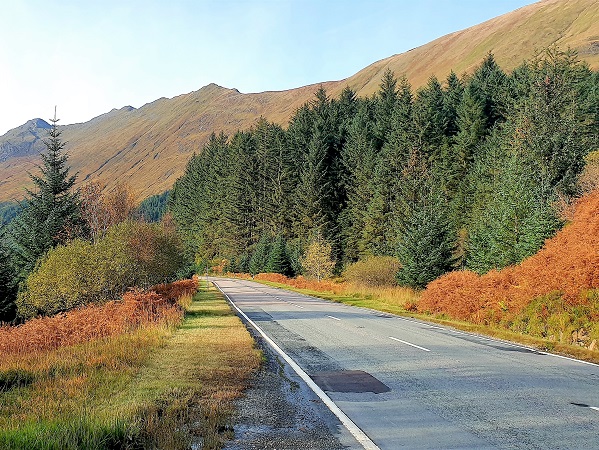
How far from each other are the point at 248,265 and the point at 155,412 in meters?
72.6

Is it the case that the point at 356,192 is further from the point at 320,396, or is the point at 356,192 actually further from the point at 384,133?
the point at 320,396

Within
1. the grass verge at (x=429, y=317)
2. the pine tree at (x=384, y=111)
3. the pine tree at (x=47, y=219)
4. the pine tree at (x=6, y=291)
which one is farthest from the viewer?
the pine tree at (x=384, y=111)

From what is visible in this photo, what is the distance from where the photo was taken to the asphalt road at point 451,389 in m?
5.95

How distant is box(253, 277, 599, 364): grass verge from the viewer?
12.9 metres

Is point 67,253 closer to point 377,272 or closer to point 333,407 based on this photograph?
point 333,407

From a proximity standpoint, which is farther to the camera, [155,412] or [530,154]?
[530,154]

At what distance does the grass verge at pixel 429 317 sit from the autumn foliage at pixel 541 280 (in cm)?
88

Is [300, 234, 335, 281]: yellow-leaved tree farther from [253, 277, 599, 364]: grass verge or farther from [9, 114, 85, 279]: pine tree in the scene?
[9, 114, 85, 279]: pine tree

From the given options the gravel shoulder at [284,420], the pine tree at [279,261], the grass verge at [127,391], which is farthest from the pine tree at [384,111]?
the gravel shoulder at [284,420]

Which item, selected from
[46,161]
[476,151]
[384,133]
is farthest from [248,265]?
[46,161]

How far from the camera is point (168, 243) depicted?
112 feet

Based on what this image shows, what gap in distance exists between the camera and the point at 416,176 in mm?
58500

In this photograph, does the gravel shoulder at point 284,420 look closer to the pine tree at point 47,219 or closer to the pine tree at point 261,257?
the pine tree at point 47,219

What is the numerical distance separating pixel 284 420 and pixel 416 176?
179 ft
